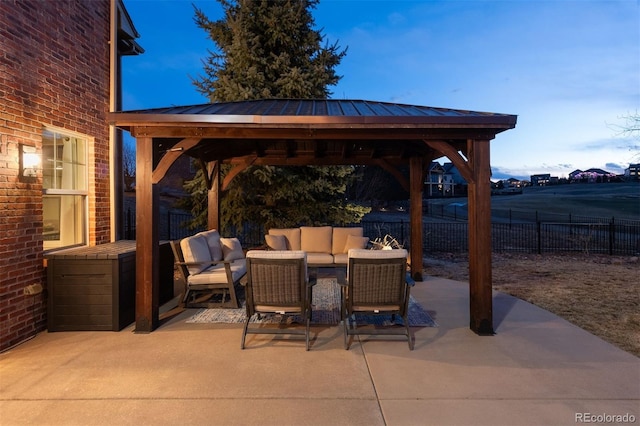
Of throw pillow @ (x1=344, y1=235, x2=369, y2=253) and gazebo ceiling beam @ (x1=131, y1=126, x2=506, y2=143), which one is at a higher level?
gazebo ceiling beam @ (x1=131, y1=126, x2=506, y2=143)

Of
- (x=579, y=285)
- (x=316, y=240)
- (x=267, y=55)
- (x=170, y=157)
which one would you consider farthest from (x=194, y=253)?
(x=579, y=285)

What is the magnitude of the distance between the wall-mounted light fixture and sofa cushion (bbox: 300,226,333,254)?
4.96m

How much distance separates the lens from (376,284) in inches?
160

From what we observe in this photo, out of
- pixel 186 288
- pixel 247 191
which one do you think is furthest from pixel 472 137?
pixel 247 191

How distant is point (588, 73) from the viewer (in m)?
15.0

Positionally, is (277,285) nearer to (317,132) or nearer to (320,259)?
(317,132)

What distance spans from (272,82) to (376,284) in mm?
6899

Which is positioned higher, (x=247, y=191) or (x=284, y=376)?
(x=247, y=191)

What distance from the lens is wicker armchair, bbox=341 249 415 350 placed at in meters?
3.99

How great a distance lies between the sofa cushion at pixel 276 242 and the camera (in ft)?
25.3

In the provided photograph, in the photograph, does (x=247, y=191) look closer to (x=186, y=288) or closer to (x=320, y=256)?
(x=320, y=256)

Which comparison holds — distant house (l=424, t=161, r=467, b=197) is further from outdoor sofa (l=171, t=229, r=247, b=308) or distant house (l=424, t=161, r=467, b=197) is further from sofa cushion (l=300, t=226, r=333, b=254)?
outdoor sofa (l=171, t=229, r=247, b=308)

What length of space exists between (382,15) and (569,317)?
1615 centimetres

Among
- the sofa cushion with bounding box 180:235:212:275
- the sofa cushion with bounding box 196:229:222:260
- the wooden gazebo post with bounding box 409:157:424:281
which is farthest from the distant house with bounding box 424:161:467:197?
the sofa cushion with bounding box 180:235:212:275
